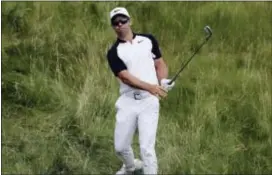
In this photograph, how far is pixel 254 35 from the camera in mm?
12156

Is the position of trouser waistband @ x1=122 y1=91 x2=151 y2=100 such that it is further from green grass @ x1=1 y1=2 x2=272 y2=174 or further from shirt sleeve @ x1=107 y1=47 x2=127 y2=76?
green grass @ x1=1 y1=2 x2=272 y2=174

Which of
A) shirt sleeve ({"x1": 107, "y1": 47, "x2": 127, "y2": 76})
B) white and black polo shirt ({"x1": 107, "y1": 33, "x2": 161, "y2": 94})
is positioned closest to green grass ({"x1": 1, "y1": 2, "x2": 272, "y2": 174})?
white and black polo shirt ({"x1": 107, "y1": 33, "x2": 161, "y2": 94})

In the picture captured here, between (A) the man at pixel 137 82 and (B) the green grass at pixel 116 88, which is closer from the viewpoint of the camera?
(A) the man at pixel 137 82

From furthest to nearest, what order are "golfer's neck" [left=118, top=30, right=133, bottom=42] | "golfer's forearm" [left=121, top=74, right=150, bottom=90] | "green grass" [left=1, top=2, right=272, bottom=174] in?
"green grass" [left=1, top=2, right=272, bottom=174] < "golfer's neck" [left=118, top=30, right=133, bottom=42] < "golfer's forearm" [left=121, top=74, right=150, bottom=90]

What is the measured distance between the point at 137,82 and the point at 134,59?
0.71ft

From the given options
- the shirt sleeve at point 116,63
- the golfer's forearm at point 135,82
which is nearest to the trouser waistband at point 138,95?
the golfer's forearm at point 135,82

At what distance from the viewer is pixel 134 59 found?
768cm

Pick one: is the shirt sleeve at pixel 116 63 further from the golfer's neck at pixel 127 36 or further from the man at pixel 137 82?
the golfer's neck at pixel 127 36

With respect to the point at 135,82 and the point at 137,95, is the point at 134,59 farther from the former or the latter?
the point at 137,95

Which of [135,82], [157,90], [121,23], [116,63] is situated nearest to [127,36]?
[121,23]

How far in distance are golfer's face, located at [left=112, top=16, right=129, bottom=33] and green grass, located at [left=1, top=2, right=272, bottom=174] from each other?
1844mm

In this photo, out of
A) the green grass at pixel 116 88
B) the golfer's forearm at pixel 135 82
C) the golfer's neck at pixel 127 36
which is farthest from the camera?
the green grass at pixel 116 88

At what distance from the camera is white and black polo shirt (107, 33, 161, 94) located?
7680 millimetres

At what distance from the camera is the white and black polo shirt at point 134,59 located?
7.68 meters
